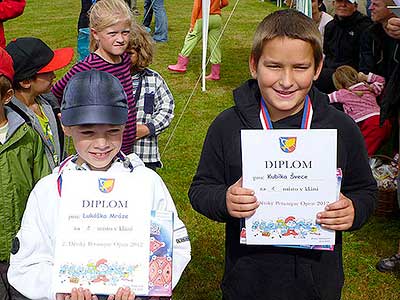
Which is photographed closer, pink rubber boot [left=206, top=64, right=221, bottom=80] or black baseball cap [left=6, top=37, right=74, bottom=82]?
black baseball cap [left=6, top=37, right=74, bottom=82]

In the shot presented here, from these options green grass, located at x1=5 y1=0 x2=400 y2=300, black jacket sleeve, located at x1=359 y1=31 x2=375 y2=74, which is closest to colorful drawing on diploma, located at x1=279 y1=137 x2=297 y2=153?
green grass, located at x1=5 y1=0 x2=400 y2=300

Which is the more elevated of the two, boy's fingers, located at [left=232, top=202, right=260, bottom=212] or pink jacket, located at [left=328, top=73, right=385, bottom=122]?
pink jacket, located at [left=328, top=73, right=385, bottom=122]

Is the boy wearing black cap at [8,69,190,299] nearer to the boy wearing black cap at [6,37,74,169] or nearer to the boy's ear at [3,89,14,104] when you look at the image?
the boy's ear at [3,89,14,104]

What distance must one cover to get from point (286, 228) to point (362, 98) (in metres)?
3.84

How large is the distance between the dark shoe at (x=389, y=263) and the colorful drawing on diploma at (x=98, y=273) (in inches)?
112

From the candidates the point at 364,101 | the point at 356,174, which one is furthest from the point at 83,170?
the point at 364,101

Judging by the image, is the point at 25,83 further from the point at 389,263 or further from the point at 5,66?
the point at 389,263

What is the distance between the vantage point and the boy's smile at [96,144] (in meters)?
2.06

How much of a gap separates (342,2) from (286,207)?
487 cm

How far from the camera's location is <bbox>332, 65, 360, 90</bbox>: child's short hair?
603 cm

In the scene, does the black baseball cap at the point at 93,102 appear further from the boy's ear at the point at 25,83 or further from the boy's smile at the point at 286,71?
the boy's ear at the point at 25,83

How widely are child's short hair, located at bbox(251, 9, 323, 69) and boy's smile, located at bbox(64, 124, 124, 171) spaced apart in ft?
1.89

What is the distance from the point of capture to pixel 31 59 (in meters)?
3.38

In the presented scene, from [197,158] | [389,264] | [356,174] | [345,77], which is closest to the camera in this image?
[356,174]
